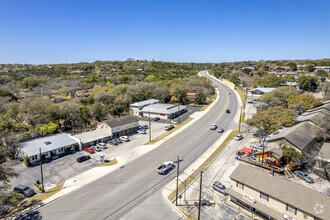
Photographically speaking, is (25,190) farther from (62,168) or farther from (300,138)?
(300,138)

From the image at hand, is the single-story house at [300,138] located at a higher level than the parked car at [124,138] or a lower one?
higher

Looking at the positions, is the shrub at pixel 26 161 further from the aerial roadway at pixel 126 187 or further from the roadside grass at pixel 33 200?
the aerial roadway at pixel 126 187

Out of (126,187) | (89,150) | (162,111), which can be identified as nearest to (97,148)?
(89,150)

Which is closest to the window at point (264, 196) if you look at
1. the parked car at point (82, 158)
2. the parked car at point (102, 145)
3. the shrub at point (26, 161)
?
the parked car at point (82, 158)

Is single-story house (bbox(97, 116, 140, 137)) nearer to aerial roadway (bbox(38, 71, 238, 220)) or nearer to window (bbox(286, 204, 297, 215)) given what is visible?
aerial roadway (bbox(38, 71, 238, 220))

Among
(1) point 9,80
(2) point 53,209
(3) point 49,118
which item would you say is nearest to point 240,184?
(2) point 53,209

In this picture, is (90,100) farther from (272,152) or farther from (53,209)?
(272,152)
